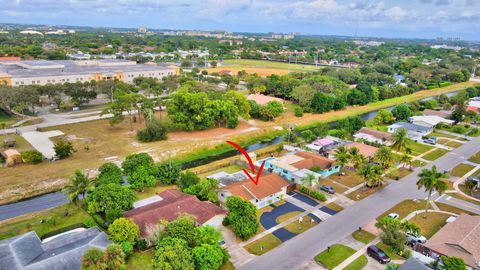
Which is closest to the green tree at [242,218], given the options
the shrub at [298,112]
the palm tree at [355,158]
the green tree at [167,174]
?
the green tree at [167,174]

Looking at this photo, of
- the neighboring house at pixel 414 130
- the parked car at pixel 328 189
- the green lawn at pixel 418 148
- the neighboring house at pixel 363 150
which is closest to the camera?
the parked car at pixel 328 189

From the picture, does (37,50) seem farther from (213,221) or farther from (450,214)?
(450,214)

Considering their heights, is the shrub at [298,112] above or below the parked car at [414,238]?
above

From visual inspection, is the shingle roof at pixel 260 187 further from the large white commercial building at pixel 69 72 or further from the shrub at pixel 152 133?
the large white commercial building at pixel 69 72

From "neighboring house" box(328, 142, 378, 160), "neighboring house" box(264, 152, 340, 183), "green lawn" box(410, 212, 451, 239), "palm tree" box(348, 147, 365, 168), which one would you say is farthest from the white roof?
"green lawn" box(410, 212, 451, 239)

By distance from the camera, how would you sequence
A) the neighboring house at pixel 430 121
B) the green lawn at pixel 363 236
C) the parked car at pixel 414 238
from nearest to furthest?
the parked car at pixel 414 238
the green lawn at pixel 363 236
the neighboring house at pixel 430 121

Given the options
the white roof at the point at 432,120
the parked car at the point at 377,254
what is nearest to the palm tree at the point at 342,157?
the parked car at the point at 377,254

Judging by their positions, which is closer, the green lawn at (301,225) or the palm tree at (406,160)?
the green lawn at (301,225)

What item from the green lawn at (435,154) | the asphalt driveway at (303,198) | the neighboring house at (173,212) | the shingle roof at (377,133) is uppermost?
the neighboring house at (173,212)
